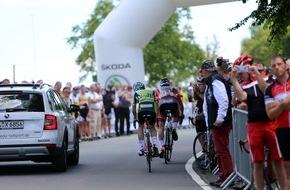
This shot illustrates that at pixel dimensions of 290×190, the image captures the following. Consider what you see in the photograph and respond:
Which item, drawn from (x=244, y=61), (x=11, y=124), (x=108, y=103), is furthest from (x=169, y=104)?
(x=108, y=103)

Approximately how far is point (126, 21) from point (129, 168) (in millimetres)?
14371

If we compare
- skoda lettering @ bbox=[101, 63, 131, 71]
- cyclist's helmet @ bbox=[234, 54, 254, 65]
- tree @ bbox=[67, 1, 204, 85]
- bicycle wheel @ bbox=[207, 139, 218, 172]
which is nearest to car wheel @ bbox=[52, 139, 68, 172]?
bicycle wheel @ bbox=[207, 139, 218, 172]

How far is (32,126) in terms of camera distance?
17.0 metres

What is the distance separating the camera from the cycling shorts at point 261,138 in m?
11.1

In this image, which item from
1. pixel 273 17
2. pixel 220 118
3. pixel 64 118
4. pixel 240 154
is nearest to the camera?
pixel 240 154

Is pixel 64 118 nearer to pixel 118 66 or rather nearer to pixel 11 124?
pixel 11 124

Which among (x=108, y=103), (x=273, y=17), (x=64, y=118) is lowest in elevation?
(x=64, y=118)

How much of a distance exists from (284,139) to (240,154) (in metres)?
3.32

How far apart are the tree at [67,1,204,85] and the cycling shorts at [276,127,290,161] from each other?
50.8m

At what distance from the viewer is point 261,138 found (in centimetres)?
1116

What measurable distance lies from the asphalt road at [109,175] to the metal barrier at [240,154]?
0.58m

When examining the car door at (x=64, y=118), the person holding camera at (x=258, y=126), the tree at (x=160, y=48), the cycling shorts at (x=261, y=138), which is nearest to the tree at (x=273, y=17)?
the car door at (x=64, y=118)

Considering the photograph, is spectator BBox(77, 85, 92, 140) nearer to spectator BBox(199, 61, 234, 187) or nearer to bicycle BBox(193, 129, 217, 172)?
bicycle BBox(193, 129, 217, 172)

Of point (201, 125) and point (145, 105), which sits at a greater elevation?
point (145, 105)
